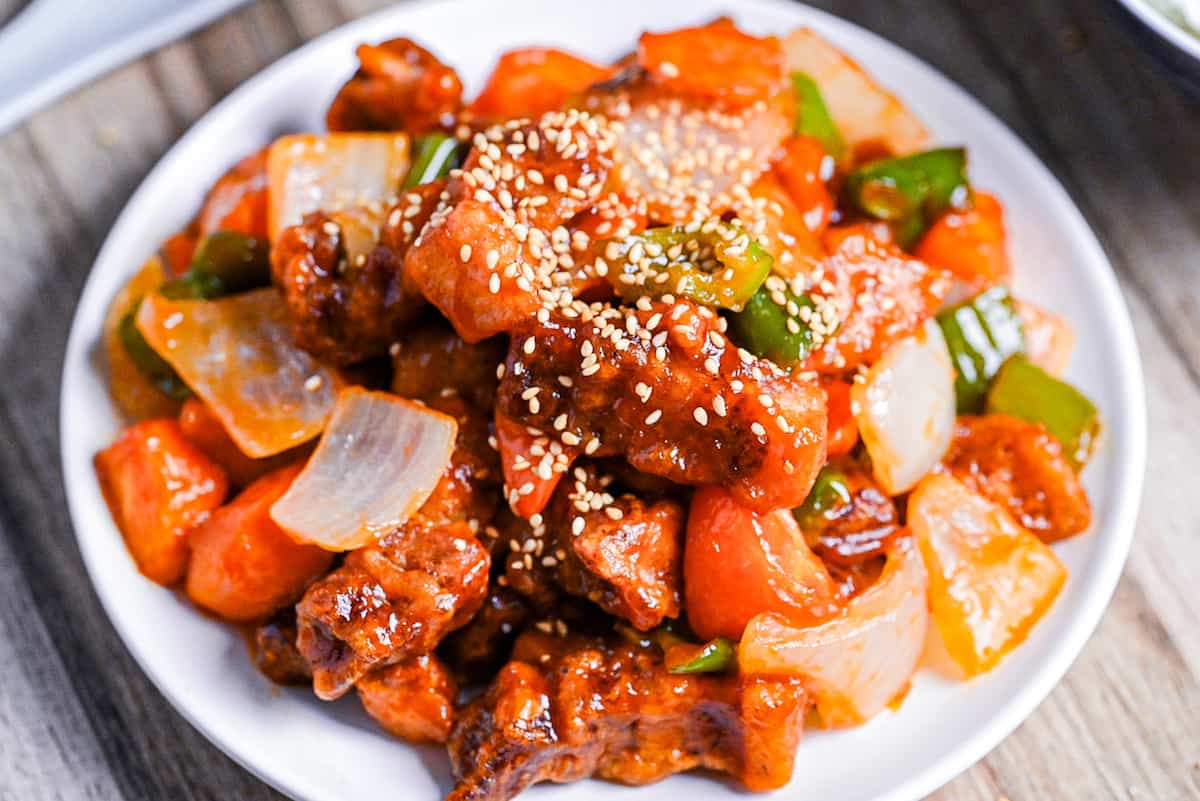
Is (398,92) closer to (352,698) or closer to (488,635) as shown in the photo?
(488,635)

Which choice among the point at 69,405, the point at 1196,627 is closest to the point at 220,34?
the point at 69,405

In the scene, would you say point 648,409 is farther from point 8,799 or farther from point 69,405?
point 8,799

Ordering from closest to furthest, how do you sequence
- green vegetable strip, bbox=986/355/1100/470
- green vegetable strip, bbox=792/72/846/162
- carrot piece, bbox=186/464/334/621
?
carrot piece, bbox=186/464/334/621, green vegetable strip, bbox=986/355/1100/470, green vegetable strip, bbox=792/72/846/162

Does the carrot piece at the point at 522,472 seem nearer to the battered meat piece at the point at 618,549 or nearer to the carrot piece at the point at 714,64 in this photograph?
the battered meat piece at the point at 618,549

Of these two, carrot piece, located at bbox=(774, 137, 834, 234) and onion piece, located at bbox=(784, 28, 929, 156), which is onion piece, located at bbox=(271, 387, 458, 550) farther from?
onion piece, located at bbox=(784, 28, 929, 156)

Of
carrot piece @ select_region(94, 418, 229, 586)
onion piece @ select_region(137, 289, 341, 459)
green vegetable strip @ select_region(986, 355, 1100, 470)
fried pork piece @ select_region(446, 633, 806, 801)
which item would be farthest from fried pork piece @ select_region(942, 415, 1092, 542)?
carrot piece @ select_region(94, 418, 229, 586)

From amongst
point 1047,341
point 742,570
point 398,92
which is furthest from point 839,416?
point 398,92
